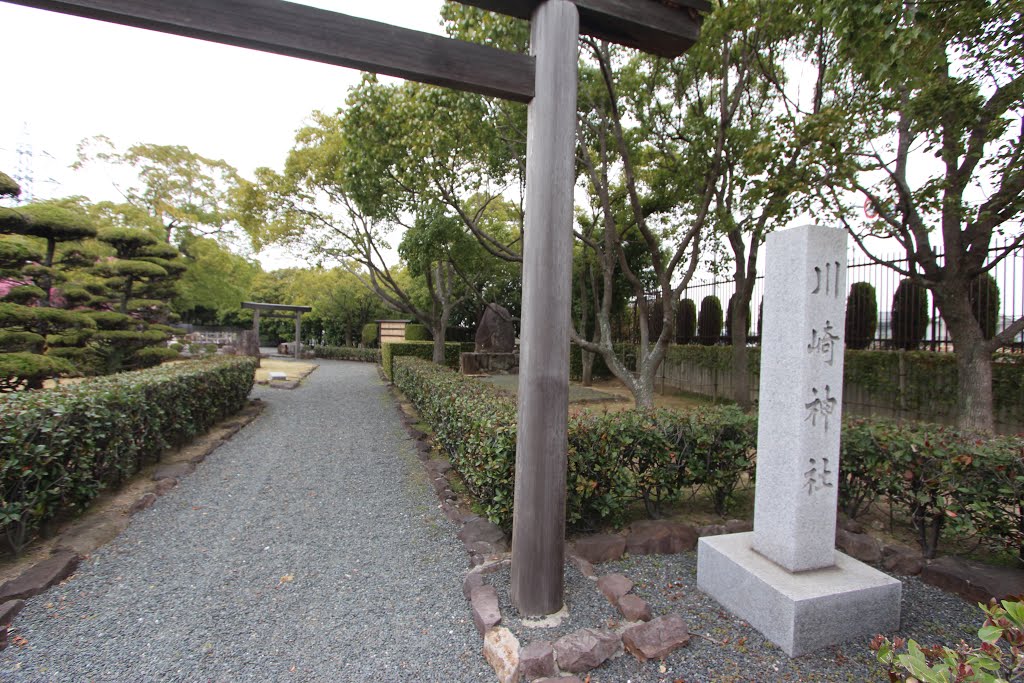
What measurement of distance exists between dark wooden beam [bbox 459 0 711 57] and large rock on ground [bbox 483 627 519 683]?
319 centimetres

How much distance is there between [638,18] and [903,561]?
3.70m

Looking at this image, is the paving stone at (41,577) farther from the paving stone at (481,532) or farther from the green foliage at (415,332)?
the green foliage at (415,332)

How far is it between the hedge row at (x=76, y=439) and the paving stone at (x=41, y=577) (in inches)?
14.4

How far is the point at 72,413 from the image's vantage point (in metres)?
3.69

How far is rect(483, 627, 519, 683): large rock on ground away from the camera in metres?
2.17

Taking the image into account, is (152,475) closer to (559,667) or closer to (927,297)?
(559,667)

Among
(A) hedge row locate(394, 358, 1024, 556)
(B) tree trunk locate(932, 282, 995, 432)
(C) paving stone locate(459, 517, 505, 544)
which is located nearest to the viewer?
(A) hedge row locate(394, 358, 1024, 556)

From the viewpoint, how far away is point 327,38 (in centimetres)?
232

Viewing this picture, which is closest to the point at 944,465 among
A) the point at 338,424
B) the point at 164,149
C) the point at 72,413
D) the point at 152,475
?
the point at 72,413

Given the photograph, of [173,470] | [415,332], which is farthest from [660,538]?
[415,332]

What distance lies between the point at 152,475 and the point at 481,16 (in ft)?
22.2

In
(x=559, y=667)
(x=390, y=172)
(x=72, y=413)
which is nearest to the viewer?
(x=559, y=667)

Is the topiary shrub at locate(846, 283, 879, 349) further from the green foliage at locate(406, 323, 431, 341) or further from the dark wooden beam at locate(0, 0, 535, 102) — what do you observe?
the green foliage at locate(406, 323, 431, 341)

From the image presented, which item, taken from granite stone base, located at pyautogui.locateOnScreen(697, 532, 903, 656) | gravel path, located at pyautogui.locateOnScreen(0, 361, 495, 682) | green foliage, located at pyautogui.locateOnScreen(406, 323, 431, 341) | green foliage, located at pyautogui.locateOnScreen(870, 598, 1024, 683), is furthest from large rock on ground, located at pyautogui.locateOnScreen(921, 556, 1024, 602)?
green foliage, located at pyautogui.locateOnScreen(406, 323, 431, 341)
